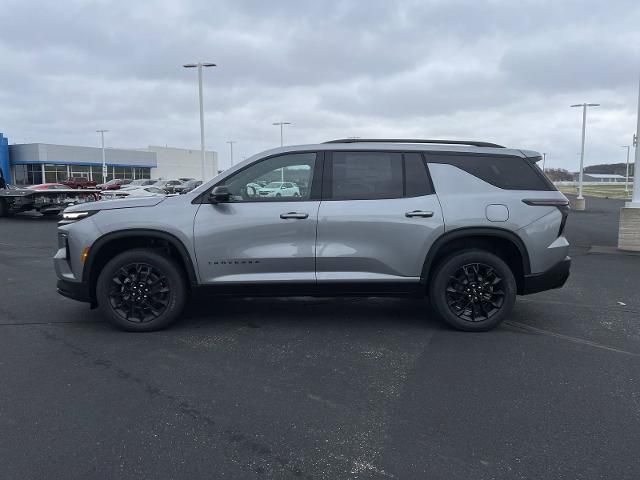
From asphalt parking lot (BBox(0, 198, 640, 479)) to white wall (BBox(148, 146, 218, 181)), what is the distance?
7968 centimetres

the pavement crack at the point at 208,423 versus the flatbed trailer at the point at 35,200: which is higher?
the flatbed trailer at the point at 35,200

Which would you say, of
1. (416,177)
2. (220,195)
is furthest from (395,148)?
(220,195)

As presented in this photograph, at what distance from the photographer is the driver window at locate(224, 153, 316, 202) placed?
523cm

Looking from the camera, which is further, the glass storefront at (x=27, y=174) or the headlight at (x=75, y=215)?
the glass storefront at (x=27, y=174)

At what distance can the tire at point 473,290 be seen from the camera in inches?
206

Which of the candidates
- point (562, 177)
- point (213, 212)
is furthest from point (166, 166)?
point (562, 177)

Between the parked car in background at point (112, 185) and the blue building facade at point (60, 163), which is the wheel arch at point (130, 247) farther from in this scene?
the blue building facade at point (60, 163)

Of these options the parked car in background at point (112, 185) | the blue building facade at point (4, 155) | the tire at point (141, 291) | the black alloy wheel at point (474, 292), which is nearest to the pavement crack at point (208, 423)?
the tire at point (141, 291)

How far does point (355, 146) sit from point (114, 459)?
3582 mm

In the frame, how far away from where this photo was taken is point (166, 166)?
86375 millimetres

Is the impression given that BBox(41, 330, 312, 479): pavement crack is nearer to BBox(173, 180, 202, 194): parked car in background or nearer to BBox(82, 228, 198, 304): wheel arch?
BBox(82, 228, 198, 304): wheel arch

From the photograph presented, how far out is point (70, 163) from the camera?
215ft

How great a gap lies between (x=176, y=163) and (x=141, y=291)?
87.1 meters

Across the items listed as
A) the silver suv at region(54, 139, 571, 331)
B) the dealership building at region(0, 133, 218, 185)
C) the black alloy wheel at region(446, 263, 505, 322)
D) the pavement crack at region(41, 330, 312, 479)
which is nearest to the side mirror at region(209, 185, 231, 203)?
the silver suv at region(54, 139, 571, 331)
